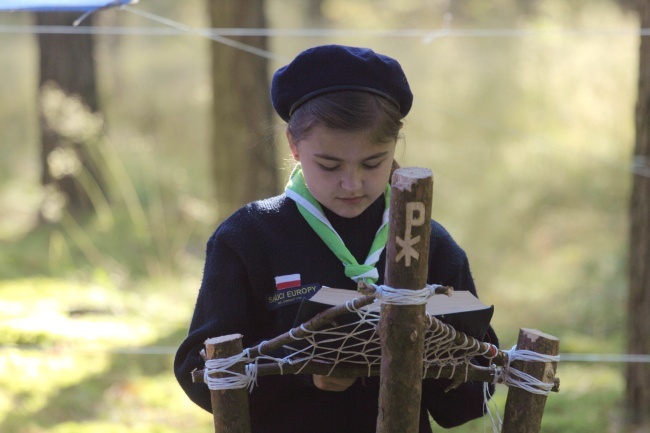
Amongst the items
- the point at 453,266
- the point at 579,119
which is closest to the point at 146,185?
the point at 579,119

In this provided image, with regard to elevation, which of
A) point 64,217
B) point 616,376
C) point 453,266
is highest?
point 453,266

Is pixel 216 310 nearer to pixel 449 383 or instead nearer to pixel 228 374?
pixel 228 374

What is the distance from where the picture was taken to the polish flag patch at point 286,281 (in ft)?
6.82

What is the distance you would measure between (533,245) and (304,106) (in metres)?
7.29

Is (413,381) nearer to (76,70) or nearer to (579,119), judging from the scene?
(76,70)

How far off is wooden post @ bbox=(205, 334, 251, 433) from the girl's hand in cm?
16

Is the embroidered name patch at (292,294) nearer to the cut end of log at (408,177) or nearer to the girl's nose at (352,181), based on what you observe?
the girl's nose at (352,181)

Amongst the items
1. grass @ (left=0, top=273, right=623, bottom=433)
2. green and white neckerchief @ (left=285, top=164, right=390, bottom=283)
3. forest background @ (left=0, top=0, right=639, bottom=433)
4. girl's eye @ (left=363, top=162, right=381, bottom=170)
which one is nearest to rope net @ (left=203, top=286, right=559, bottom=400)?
green and white neckerchief @ (left=285, top=164, right=390, bottom=283)

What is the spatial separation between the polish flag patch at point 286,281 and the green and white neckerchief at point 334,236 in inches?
4.3

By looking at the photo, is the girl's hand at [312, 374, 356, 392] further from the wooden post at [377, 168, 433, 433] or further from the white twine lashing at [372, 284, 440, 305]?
the white twine lashing at [372, 284, 440, 305]

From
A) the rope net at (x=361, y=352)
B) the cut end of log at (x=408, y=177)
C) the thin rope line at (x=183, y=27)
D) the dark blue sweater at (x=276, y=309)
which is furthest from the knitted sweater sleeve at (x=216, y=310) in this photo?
the thin rope line at (x=183, y=27)

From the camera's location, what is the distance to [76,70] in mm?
8867

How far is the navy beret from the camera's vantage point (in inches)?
78.1

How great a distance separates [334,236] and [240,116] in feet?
12.0
